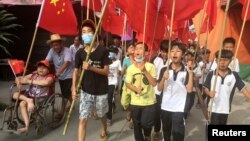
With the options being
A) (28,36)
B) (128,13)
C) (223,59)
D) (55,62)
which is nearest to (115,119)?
(55,62)

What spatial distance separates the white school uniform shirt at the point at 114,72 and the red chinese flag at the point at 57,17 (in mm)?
1266

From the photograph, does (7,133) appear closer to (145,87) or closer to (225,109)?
(145,87)

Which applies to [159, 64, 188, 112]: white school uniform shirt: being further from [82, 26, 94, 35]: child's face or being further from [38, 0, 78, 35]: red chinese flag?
[38, 0, 78, 35]: red chinese flag

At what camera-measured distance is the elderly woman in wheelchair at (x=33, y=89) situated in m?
5.78

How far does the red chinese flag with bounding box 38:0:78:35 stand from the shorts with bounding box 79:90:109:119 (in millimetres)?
1198

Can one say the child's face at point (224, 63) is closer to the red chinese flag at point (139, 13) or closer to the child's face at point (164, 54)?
the child's face at point (164, 54)

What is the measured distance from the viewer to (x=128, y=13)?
261 inches

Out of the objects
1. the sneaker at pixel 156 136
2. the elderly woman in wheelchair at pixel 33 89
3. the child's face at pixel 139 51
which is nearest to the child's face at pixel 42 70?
the elderly woman in wheelchair at pixel 33 89

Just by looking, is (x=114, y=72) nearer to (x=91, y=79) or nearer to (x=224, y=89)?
(x=91, y=79)

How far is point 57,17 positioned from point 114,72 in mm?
1730

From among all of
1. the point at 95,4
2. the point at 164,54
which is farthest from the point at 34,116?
the point at 95,4

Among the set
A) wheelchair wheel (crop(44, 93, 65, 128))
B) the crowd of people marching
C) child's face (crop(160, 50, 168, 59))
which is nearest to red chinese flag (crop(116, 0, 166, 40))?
child's face (crop(160, 50, 168, 59))

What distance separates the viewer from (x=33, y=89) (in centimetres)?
606

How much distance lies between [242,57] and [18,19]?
24.5 ft
